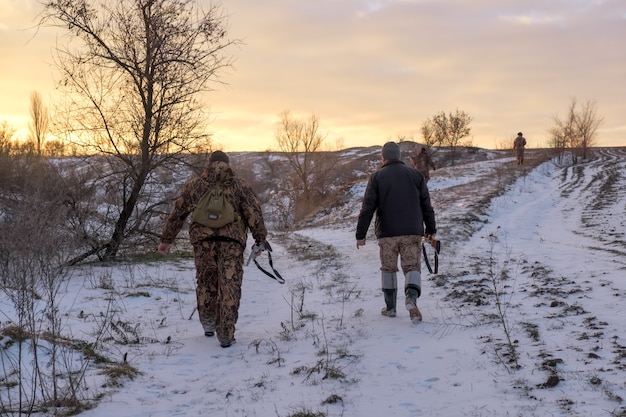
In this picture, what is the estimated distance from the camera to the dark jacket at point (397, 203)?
19.6 ft

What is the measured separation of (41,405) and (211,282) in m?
2.28

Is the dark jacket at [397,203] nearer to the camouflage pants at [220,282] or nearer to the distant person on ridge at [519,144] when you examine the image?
the camouflage pants at [220,282]

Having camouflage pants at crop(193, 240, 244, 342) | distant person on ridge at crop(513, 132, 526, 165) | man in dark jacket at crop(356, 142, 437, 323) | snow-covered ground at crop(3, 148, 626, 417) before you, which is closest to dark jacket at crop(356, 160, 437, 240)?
man in dark jacket at crop(356, 142, 437, 323)

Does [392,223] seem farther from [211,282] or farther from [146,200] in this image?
[146,200]

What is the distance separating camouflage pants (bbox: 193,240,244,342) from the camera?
17.6 ft

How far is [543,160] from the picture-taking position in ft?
130

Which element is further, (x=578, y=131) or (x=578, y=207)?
(x=578, y=131)

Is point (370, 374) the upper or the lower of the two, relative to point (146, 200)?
lower

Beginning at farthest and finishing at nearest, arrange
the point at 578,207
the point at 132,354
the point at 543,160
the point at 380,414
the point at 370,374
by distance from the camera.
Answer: the point at 543,160
the point at 578,207
the point at 132,354
the point at 370,374
the point at 380,414

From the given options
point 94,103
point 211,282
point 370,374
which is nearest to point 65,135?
point 94,103

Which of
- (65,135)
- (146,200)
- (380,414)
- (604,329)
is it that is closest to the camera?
(380,414)

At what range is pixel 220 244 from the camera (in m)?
5.48

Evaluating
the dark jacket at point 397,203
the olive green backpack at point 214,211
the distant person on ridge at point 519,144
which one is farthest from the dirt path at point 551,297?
the distant person on ridge at point 519,144

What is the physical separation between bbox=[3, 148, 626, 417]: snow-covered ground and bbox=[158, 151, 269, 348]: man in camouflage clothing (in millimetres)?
351
